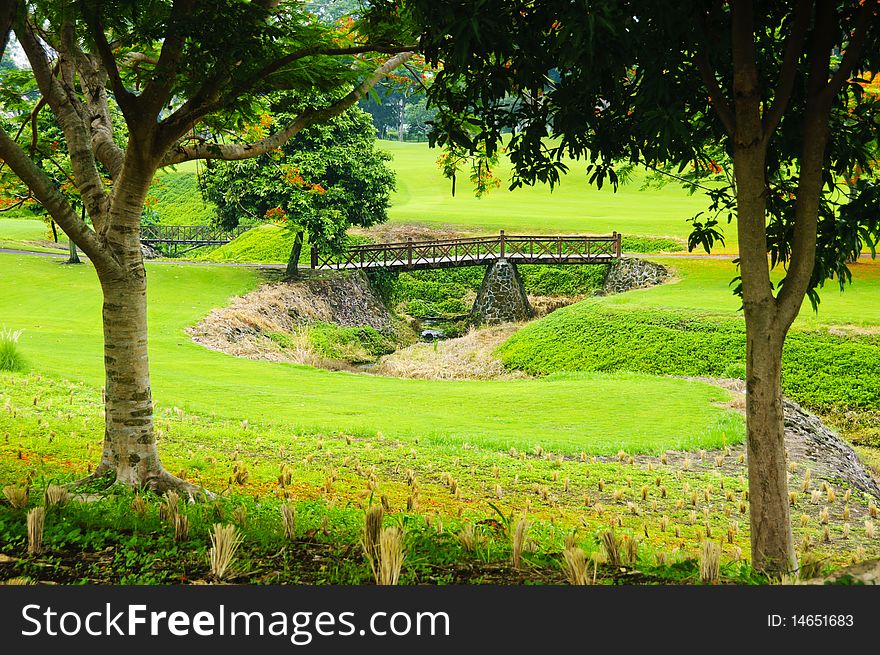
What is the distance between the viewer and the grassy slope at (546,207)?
4962 cm

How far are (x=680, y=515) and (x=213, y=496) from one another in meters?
5.20

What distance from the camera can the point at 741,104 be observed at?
556cm

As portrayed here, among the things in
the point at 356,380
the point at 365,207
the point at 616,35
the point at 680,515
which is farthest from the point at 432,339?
the point at 616,35

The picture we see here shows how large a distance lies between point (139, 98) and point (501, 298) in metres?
27.8

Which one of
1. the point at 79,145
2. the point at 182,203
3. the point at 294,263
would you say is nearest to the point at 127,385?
the point at 79,145

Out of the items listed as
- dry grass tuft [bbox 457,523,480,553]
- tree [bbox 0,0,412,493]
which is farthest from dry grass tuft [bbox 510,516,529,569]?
tree [bbox 0,0,412,493]

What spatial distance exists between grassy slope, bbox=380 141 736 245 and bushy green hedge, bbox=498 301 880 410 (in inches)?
859

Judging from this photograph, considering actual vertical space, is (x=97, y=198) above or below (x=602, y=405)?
above

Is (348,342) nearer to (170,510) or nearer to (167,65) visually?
(167,65)

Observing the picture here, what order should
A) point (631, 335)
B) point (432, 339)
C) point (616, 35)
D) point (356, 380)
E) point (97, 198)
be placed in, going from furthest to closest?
point (432, 339) → point (631, 335) → point (356, 380) → point (97, 198) → point (616, 35)

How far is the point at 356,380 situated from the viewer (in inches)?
793

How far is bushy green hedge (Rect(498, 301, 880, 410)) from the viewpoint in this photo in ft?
62.0

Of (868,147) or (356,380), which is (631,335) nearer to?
(356,380)

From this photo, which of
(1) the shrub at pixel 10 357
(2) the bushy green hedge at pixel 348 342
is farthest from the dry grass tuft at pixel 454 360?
(1) the shrub at pixel 10 357
